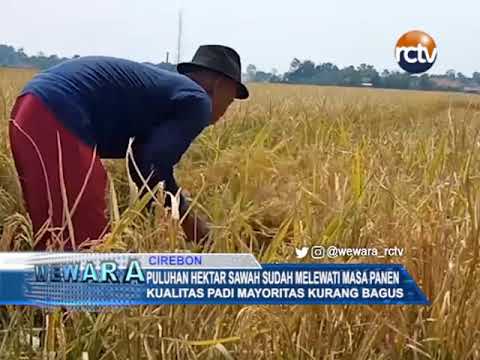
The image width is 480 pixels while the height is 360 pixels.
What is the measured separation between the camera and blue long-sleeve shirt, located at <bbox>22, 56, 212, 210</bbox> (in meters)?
1.79

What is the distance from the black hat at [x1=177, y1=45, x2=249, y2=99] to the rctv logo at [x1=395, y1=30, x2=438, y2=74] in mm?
356

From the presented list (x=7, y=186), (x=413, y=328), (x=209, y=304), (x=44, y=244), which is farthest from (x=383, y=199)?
(x=7, y=186)

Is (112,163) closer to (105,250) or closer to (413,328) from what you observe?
(105,250)

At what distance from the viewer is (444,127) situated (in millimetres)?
2150

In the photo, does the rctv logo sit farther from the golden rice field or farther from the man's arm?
the man's arm

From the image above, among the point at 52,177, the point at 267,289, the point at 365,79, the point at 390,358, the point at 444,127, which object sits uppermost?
the point at 365,79

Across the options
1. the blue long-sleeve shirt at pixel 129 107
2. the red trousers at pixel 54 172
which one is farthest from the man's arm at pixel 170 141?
the red trousers at pixel 54 172

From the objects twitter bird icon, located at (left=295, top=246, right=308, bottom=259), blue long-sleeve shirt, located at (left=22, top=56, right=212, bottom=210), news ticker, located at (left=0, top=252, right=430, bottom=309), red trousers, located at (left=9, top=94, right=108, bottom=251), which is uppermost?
blue long-sleeve shirt, located at (left=22, top=56, right=212, bottom=210)

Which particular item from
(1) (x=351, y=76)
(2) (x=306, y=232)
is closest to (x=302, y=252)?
(2) (x=306, y=232)

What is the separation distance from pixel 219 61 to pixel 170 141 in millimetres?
223

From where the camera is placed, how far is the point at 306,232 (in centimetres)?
155

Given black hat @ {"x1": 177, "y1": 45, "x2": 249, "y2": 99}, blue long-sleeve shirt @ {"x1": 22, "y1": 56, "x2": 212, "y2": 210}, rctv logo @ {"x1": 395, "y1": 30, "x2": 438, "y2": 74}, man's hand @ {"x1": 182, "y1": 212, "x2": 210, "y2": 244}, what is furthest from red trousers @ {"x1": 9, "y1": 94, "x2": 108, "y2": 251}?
rctv logo @ {"x1": 395, "y1": 30, "x2": 438, "y2": 74}

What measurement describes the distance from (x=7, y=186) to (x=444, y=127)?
3.94 feet

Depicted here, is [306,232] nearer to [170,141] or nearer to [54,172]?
[170,141]
